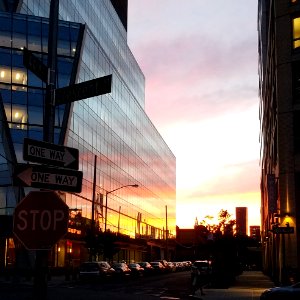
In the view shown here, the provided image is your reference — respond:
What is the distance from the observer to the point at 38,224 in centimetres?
757

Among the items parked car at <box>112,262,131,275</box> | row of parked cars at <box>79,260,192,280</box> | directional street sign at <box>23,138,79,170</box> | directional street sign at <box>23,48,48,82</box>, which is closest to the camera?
directional street sign at <box>23,138,79,170</box>

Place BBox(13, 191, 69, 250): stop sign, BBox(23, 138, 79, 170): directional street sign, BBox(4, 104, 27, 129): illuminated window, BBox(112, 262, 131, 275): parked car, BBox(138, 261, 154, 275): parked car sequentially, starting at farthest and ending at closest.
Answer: BBox(138, 261, 154, 275): parked car, BBox(4, 104, 27, 129): illuminated window, BBox(112, 262, 131, 275): parked car, BBox(23, 138, 79, 170): directional street sign, BBox(13, 191, 69, 250): stop sign

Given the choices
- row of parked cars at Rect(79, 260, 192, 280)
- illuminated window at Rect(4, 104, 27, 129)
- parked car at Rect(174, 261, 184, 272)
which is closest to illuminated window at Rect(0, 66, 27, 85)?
illuminated window at Rect(4, 104, 27, 129)

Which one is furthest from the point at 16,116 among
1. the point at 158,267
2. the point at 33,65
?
the point at 33,65

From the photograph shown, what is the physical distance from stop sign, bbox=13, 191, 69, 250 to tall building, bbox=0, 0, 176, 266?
28.5 metres

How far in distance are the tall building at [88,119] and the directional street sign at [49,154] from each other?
2758 centimetres

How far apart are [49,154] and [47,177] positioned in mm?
356

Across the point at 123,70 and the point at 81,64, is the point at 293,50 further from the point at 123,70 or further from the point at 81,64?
the point at 123,70

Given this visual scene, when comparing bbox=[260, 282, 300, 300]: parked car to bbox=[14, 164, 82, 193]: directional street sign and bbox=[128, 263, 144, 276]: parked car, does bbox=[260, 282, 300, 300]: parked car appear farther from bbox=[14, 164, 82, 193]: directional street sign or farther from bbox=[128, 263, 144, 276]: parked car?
bbox=[128, 263, 144, 276]: parked car

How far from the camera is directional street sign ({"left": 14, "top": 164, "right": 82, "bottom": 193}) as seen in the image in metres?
8.04

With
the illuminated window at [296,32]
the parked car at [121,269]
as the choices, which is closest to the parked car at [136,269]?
the parked car at [121,269]

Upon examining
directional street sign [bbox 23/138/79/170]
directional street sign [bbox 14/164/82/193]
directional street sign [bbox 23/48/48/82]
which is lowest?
directional street sign [bbox 14/164/82/193]

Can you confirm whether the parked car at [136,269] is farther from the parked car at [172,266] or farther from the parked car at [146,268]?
the parked car at [172,266]

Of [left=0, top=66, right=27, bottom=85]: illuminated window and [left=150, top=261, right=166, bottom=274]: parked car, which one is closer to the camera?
[left=0, top=66, right=27, bottom=85]: illuminated window
